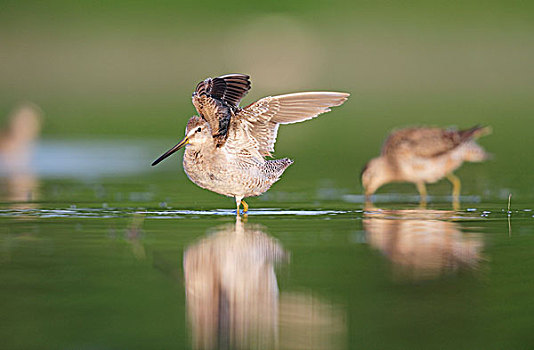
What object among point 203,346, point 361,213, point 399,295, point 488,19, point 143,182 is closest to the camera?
point 203,346

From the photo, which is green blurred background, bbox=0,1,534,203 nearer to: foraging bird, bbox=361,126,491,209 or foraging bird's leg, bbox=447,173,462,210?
foraging bird, bbox=361,126,491,209

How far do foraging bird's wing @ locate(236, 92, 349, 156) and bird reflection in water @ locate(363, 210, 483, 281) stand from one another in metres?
1.03

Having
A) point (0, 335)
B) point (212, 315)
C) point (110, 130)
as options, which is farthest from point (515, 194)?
point (110, 130)

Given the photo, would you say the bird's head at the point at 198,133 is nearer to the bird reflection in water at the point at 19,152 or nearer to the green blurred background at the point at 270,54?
the bird reflection in water at the point at 19,152

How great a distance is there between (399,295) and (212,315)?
1036mm

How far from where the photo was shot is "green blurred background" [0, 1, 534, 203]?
29.4m

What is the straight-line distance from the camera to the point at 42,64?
4194 centimetres

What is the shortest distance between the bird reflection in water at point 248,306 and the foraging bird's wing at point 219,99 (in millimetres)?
1716

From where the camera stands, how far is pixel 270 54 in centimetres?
4359

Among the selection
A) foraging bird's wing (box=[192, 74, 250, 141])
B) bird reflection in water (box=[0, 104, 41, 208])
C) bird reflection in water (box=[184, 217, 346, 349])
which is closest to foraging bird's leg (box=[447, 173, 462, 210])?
foraging bird's wing (box=[192, 74, 250, 141])

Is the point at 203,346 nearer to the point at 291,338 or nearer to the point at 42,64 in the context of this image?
the point at 291,338

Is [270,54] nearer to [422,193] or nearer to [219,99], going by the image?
[422,193]

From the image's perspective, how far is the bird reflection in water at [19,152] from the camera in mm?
11781

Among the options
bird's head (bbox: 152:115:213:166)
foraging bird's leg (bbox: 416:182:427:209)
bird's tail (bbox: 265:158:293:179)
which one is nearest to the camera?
bird's head (bbox: 152:115:213:166)
